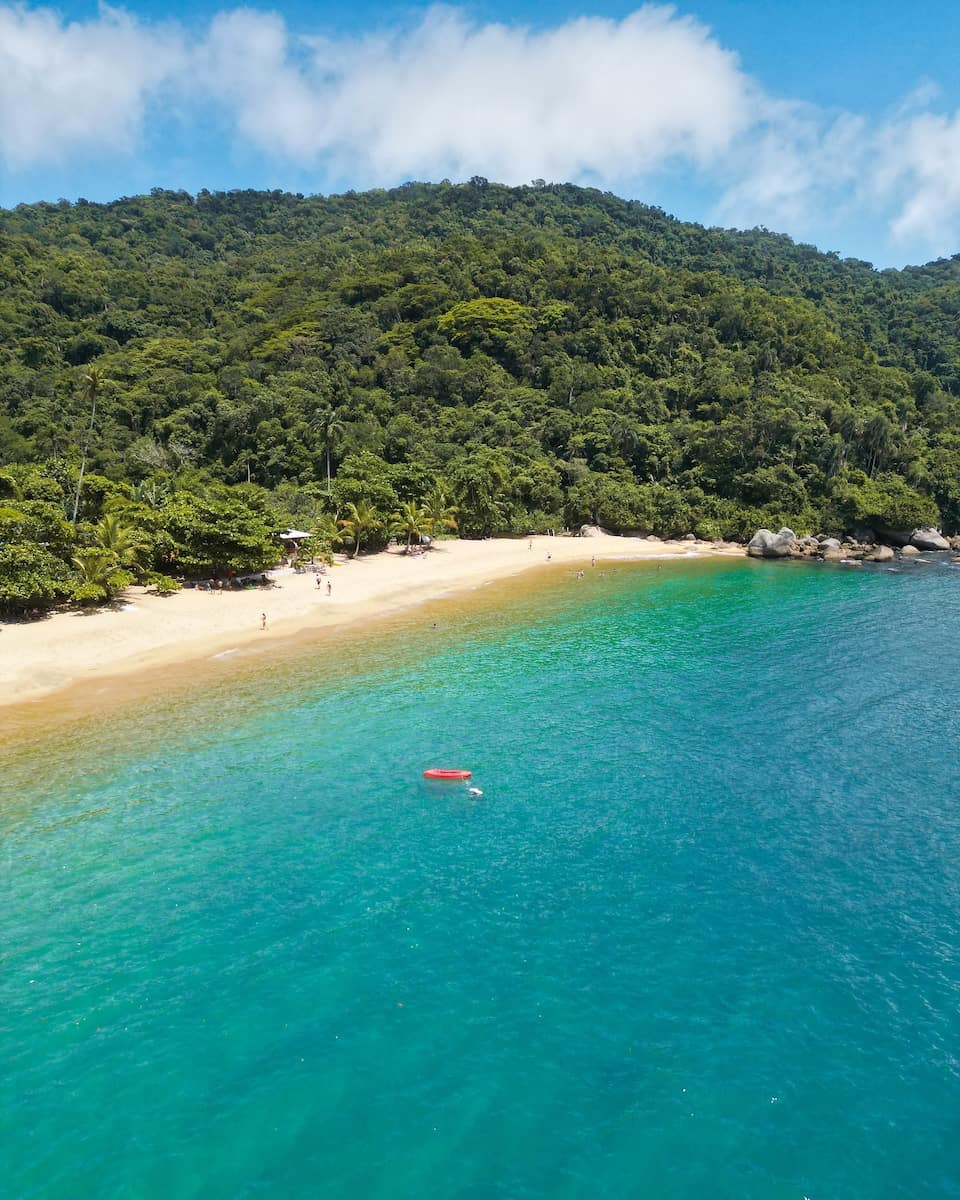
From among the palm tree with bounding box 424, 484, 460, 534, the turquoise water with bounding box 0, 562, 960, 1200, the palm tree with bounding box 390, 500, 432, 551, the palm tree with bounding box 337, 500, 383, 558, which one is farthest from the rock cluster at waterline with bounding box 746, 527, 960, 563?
the turquoise water with bounding box 0, 562, 960, 1200

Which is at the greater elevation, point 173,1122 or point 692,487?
point 692,487

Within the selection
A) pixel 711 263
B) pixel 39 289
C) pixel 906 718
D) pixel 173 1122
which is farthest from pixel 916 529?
pixel 39 289

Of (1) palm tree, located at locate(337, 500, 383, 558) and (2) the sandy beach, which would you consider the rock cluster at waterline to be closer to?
(2) the sandy beach

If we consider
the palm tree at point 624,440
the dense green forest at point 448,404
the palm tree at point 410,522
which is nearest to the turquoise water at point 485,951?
the dense green forest at point 448,404

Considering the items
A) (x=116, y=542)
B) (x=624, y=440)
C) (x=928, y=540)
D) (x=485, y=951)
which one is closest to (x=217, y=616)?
(x=116, y=542)

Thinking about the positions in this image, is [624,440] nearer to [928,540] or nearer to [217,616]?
[928,540]

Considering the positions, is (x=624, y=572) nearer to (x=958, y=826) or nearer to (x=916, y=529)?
(x=916, y=529)
